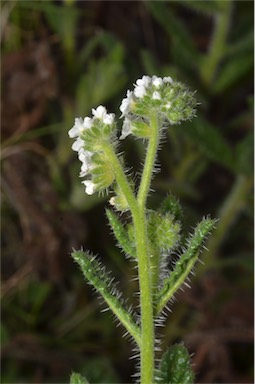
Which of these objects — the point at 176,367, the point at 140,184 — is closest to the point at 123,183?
the point at 140,184

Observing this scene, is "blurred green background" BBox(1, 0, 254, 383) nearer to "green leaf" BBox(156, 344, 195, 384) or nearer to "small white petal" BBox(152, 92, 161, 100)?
"green leaf" BBox(156, 344, 195, 384)

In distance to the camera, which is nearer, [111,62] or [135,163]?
[111,62]

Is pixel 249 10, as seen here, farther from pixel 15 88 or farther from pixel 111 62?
pixel 15 88

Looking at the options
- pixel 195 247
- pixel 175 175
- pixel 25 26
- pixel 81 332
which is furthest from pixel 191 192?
pixel 195 247

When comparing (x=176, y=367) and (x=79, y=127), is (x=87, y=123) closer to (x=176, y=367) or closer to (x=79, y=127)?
(x=79, y=127)

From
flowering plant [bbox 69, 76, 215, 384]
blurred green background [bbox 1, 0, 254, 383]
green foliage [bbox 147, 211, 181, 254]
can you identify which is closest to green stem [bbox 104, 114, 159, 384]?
flowering plant [bbox 69, 76, 215, 384]

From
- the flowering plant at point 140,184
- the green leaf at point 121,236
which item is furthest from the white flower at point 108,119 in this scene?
the green leaf at point 121,236
